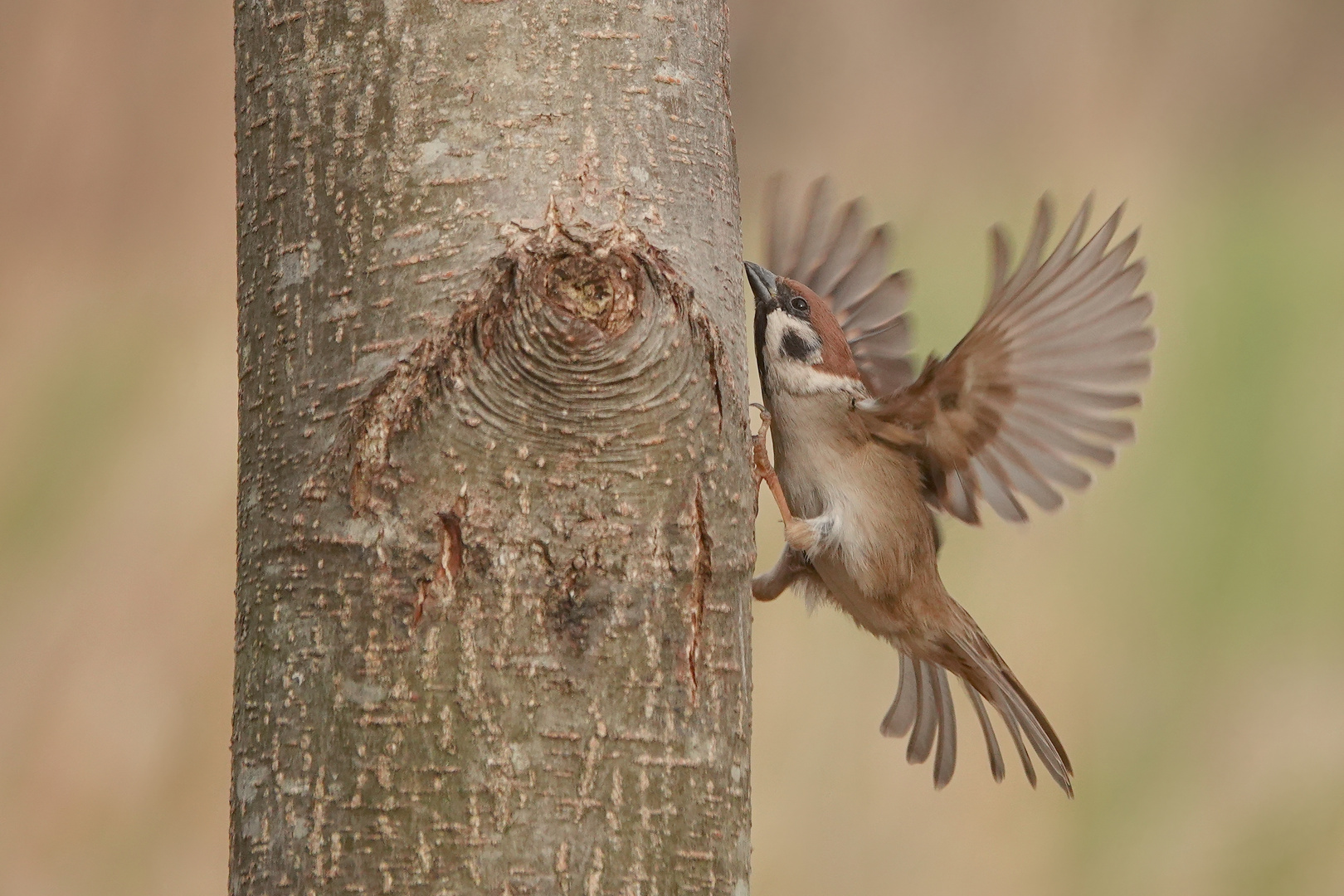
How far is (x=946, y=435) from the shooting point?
7.46 ft

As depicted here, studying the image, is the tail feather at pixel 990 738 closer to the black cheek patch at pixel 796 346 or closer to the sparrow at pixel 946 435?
the sparrow at pixel 946 435

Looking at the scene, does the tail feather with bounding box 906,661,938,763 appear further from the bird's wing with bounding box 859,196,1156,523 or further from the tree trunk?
the tree trunk

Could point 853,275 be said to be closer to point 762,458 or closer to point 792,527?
point 792,527

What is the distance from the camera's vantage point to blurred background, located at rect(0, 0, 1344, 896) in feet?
10.3

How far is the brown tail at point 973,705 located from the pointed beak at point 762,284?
76 cm

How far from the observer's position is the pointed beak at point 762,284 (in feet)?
7.97

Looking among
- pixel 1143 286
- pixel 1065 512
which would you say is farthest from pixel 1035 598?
pixel 1143 286

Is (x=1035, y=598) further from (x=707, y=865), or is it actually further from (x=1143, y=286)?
(x=707, y=865)

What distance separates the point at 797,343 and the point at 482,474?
1559mm

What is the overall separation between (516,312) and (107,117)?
3165 mm

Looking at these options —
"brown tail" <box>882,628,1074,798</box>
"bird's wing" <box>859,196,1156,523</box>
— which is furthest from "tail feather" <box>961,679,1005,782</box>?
"bird's wing" <box>859,196,1156,523</box>

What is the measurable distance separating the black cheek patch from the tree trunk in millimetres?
1407

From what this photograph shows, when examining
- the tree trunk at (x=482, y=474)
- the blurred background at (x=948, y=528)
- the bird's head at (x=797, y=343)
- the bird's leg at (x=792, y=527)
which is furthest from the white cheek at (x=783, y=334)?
the tree trunk at (x=482, y=474)

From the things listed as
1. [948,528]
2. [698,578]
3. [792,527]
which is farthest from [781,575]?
[698,578]
